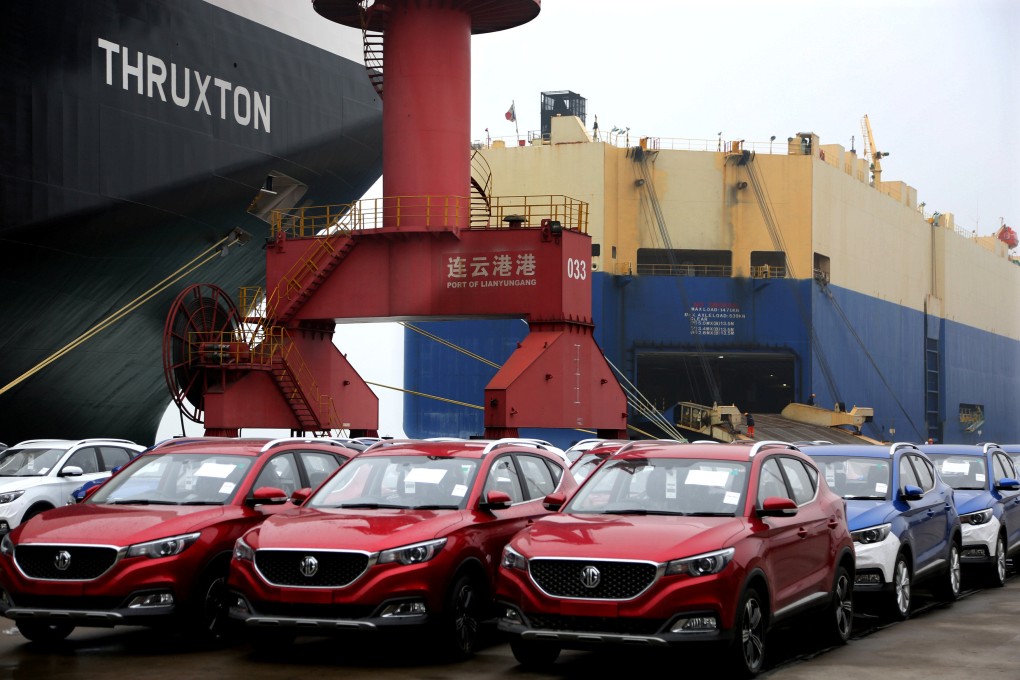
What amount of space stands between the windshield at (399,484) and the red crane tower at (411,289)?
52.0ft

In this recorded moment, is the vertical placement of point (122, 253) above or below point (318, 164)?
below

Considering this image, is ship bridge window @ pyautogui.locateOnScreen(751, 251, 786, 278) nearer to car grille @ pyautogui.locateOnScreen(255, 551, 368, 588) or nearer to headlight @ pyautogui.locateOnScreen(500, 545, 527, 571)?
headlight @ pyautogui.locateOnScreen(500, 545, 527, 571)

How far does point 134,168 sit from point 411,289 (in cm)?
627

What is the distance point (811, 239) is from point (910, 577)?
53.3 metres

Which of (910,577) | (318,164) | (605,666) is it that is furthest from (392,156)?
(605,666)

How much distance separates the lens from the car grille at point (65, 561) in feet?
31.4

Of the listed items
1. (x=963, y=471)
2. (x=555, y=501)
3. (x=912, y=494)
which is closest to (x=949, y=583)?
(x=912, y=494)

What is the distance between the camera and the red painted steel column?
98.1 feet

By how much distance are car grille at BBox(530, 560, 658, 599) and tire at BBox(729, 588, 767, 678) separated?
66cm

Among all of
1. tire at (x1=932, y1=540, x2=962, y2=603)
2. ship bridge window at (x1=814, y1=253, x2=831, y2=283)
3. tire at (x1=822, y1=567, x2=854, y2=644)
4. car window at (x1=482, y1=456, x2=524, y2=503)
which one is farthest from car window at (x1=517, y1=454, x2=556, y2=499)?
ship bridge window at (x1=814, y1=253, x2=831, y2=283)

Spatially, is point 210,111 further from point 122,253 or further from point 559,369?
point 559,369

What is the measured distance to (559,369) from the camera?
27391 mm

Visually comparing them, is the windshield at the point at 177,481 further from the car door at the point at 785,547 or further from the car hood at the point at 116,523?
the car door at the point at 785,547

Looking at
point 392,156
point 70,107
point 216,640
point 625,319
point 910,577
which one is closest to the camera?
point 216,640
